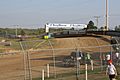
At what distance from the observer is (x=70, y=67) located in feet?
86.3

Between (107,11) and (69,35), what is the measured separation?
645 inches

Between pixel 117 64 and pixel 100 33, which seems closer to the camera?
pixel 117 64

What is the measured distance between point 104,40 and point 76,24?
53.0 meters

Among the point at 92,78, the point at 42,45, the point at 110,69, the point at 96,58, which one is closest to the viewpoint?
the point at 110,69

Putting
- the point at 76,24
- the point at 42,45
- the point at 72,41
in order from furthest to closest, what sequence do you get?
the point at 76,24, the point at 72,41, the point at 42,45

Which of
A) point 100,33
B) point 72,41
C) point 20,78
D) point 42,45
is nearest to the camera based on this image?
point 20,78

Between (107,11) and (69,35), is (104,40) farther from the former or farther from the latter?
(69,35)

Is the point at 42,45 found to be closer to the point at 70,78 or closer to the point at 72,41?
the point at 72,41

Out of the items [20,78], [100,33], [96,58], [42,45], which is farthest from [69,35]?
[20,78]

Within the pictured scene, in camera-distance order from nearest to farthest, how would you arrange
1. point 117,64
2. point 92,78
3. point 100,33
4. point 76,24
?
point 92,78, point 117,64, point 100,33, point 76,24

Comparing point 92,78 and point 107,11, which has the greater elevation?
point 107,11

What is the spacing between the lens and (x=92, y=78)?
1994cm

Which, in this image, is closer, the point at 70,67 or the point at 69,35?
the point at 70,67

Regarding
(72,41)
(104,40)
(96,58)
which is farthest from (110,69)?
(104,40)
